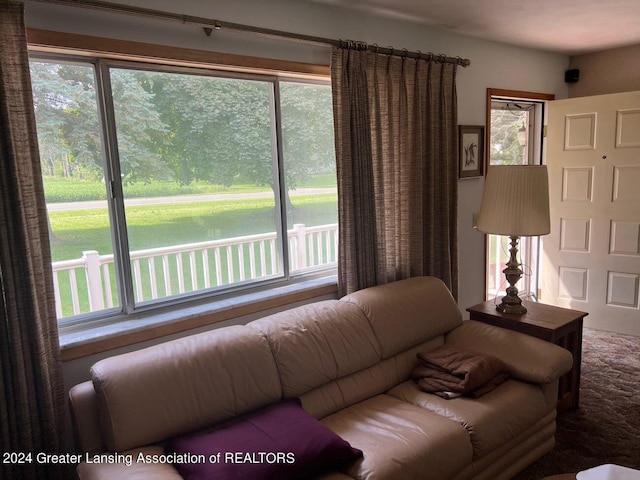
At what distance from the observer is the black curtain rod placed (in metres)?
1.92

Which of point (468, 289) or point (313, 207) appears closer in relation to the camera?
point (313, 207)

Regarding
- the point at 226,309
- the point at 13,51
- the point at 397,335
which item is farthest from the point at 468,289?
the point at 13,51

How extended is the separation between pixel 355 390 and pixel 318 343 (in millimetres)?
318

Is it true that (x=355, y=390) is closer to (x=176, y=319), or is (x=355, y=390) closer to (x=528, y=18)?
(x=176, y=319)

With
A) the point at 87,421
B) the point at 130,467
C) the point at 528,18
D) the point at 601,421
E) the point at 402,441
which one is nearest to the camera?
the point at 130,467

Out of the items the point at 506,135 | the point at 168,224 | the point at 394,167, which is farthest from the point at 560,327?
the point at 506,135

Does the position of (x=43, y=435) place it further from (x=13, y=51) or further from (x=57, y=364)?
(x=13, y=51)

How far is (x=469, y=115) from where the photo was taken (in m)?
3.63

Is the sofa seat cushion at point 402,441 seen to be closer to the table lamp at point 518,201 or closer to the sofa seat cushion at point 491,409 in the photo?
the sofa seat cushion at point 491,409

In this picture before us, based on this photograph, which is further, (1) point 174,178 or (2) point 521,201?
(2) point 521,201

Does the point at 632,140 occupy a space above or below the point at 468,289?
above

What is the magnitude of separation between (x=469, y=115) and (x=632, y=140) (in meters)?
1.45

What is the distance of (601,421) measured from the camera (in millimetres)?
2656

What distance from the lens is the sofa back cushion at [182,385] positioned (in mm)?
1670
